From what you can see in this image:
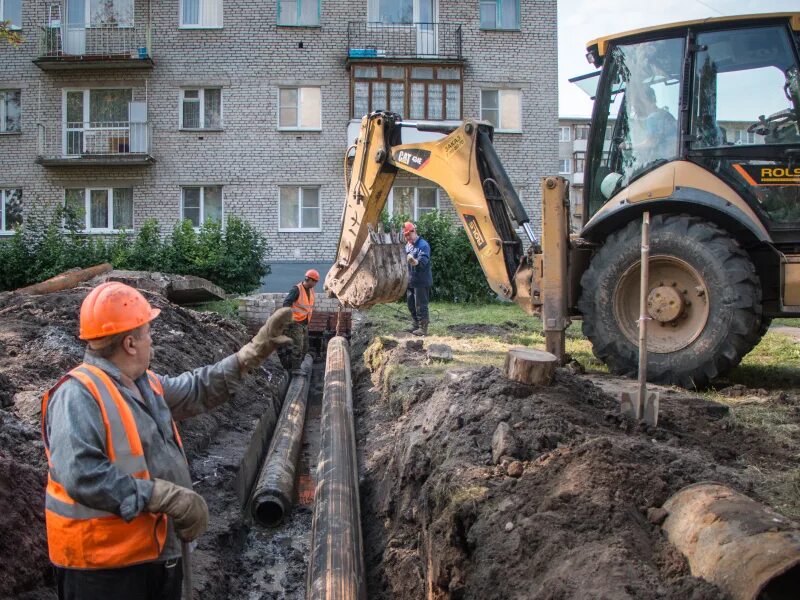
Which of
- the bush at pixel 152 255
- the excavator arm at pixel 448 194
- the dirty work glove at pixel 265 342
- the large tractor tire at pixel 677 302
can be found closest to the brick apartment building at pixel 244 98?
the bush at pixel 152 255

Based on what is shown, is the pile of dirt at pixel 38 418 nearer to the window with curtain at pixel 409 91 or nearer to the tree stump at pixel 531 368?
the tree stump at pixel 531 368

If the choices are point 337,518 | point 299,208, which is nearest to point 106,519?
point 337,518

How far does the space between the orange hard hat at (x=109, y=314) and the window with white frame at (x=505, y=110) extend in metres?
22.3

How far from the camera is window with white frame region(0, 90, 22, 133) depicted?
24.5m

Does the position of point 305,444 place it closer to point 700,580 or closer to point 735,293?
point 735,293

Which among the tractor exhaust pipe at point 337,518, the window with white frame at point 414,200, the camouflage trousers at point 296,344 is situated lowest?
the tractor exhaust pipe at point 337,518

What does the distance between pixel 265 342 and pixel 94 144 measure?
2308 cm

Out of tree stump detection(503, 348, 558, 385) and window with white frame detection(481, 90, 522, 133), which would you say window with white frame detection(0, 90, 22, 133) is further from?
tree stump detection(503, 348, 558, 385)

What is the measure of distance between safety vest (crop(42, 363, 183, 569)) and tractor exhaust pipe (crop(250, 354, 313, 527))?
391 centimetres

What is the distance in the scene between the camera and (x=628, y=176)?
25.3ft

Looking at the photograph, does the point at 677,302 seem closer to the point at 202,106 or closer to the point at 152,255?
the point at 152,255

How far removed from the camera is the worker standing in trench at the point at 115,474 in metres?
2.80

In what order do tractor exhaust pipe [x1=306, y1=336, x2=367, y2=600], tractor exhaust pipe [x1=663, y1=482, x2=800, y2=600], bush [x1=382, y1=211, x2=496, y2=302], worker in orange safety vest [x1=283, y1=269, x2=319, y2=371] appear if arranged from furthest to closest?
bush [x1=382, y1=211, x2=496, y2=302], worker in orange safety vest [x1=283, y1=269, x2=319, y2=371], tractor exhaust pipe [x1=306, y1=336, x2=367, y2=600], tractor exhaust pipe [x1=663, y1=482, x2=800, y2=600]

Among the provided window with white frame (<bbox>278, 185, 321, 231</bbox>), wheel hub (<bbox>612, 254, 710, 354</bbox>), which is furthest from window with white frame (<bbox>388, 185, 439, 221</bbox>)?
wheel hub (<bbox>612, 254, 710, 354</bbox>)
